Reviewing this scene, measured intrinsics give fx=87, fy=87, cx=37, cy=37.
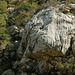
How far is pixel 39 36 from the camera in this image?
5.00 m

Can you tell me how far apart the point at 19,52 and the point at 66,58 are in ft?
10.6

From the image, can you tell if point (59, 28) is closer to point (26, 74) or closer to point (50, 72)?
point (50, 72)

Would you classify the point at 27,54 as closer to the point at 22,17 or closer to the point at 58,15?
the point at 58,15

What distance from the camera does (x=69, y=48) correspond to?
185 inches

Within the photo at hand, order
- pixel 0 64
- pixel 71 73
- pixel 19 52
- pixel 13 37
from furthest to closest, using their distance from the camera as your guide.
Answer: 1. pixel 13 37
2. pixel 0 64
3. pixel 19 52
4. pixel 71 73

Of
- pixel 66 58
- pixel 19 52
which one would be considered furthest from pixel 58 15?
pixel 19 52

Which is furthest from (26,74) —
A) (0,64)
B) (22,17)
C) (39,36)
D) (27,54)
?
(22,17)

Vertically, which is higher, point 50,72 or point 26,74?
point 50,72

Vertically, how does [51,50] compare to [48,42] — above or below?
below

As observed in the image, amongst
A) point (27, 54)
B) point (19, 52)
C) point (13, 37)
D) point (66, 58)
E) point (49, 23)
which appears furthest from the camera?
point (13, 37)

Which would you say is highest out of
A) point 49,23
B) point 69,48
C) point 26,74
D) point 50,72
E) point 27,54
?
point 49,23

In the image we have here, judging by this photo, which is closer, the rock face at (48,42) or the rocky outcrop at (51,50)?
the rocky outcrop at (51,50)

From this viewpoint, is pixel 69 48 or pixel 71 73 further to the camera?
pixel 69 48

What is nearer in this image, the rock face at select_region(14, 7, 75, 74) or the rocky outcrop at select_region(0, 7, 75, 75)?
the rocky outcrop at select_region(0, 7, 75, 75)
